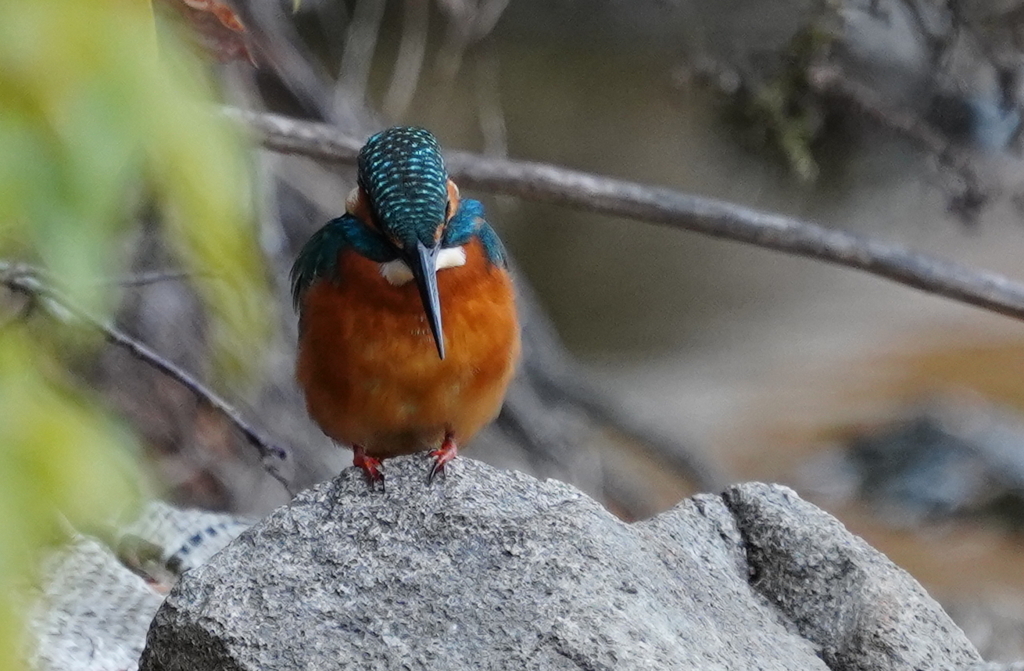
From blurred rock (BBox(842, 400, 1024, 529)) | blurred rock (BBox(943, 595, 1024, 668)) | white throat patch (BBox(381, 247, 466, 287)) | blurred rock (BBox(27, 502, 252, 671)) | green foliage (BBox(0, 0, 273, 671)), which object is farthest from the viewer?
blurred rock (BBox(842, 400, 1024, 529))

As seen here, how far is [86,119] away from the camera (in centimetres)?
91

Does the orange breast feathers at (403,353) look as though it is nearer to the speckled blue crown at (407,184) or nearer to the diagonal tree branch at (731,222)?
the speckled blue crown at (407,184)

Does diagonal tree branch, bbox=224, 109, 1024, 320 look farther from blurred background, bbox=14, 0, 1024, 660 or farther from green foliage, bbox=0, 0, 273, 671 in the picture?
green foliage, bbox=0, 0, 273, 671

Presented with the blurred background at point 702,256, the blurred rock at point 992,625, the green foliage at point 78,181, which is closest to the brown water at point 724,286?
the blurred background at point 702,256

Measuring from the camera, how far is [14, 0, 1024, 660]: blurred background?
3.76 m

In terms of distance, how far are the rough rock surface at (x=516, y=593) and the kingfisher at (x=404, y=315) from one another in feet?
0.43

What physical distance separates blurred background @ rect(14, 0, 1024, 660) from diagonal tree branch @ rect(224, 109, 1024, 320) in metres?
0.55

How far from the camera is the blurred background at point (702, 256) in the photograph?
3.76 meters

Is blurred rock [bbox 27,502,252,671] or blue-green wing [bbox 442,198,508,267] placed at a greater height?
blue-green wing [bbox 442,198,508,267]

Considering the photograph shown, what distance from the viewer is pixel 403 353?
1910 millimetres

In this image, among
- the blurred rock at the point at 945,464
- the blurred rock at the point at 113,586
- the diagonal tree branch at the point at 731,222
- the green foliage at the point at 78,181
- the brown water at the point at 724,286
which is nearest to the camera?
the green foliage at the point at 78,181

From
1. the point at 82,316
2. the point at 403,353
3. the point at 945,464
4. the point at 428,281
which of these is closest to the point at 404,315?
the point at 403,353

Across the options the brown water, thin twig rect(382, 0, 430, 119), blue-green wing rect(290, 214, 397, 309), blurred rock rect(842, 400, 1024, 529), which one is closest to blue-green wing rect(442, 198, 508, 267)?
blue-green wing rect(290, 214, 397, 309)

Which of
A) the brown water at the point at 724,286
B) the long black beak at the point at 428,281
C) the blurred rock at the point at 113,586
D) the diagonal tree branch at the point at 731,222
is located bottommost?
the brown water at the point at 724,286
